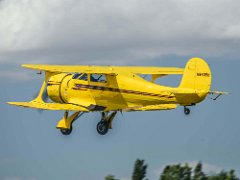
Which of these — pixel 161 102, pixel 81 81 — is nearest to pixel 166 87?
pixel 161 102

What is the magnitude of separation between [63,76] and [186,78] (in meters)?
6.02

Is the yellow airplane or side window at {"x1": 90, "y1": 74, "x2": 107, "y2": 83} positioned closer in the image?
the yellow airplane

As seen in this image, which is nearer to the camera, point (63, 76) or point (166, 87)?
point (166, 87)

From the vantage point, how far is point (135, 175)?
49406 mm

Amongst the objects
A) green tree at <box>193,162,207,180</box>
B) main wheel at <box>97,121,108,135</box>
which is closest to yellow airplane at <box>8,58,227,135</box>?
main wheel at <box>97,121,108,135</box>

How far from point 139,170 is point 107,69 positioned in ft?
14.4

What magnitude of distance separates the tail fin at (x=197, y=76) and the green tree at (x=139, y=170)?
4813 mm

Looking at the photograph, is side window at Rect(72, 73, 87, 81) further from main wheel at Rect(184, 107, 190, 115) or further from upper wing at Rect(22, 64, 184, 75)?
main wheel at Rect(184, 107, 190, 115)

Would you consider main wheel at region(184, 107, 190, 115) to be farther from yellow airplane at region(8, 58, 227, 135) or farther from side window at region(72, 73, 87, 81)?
side window at region(72, 73, 87, 81)

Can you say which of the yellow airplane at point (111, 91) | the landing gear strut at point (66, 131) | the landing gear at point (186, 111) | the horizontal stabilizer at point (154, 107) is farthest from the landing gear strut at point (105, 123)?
the landing gear at point (186, 111)

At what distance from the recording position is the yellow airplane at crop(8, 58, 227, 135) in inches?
1790

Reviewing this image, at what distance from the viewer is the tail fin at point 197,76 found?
45.3 m

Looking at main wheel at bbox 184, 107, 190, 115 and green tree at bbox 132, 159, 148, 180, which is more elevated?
main wheel at bbox 184, 107, 190, 115

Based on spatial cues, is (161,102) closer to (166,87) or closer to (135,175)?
(166,87)
